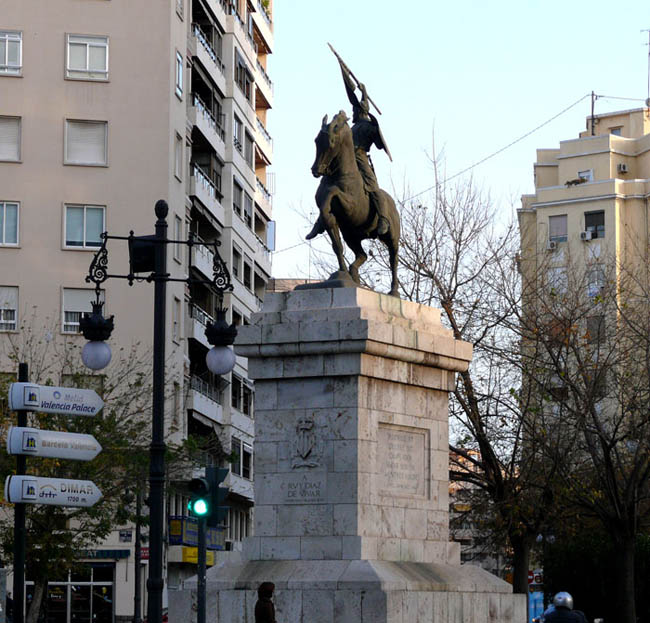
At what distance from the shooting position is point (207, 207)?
5975cm

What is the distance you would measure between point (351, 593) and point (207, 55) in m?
45.2

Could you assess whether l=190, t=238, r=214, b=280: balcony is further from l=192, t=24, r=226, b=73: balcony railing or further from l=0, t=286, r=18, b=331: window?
l=192, t=24, r=226, b=73: balcony railing

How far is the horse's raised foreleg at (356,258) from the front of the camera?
19906 millimetres

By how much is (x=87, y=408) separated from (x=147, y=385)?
27.2 m

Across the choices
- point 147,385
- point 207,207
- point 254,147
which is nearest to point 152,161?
point 207,207

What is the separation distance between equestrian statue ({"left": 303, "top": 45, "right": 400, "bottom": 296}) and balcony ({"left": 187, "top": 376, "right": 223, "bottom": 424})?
116ft

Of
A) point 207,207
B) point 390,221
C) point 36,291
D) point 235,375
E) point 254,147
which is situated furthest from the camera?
point 254,147

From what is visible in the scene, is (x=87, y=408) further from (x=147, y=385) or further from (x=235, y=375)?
(x=235, y=375)

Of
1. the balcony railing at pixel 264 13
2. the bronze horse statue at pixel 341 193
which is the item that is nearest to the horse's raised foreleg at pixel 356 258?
the bronze horse statue at pixel 341 193

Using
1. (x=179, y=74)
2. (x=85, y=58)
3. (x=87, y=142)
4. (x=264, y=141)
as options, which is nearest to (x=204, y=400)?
(x=87, y=142)

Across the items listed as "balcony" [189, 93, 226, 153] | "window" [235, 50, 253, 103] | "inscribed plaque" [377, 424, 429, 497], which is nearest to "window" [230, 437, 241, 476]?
"balcony" [189, 93, 226, 153]

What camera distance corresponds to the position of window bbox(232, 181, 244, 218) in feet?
212

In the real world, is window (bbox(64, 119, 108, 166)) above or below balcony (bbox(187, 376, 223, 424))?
above

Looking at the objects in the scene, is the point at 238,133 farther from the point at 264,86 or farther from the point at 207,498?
the point at 207,498
